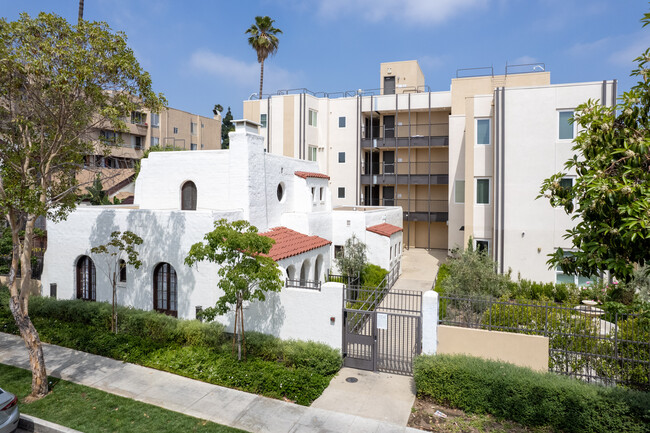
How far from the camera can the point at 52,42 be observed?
1195cm

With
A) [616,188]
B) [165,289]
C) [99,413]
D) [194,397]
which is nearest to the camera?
[616,188]

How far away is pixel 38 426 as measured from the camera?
33.2 feet

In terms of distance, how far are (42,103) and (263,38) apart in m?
32.3

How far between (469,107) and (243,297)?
18944 mm

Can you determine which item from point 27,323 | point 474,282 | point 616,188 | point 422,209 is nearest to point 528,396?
point 616,188

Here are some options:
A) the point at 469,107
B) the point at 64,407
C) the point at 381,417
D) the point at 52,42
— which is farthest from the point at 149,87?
the point at 469,107

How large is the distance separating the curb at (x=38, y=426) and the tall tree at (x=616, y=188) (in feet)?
36.7

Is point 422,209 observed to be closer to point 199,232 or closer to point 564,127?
point 564,127

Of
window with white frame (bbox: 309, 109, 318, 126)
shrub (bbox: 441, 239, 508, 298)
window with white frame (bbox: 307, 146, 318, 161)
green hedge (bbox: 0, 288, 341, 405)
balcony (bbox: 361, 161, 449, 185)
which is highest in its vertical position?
window with white frame (bbox: 309, 109, 318, 126)

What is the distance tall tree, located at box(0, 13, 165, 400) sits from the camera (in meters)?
11.6

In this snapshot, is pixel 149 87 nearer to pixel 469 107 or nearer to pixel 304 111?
pixel 469 107

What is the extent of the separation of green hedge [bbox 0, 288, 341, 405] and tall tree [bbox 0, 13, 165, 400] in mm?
3031

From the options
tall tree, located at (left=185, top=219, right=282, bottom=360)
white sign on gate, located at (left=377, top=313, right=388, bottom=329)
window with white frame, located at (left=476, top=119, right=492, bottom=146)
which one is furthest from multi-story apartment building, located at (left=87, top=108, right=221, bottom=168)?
white sign on gate, located at (left=377, top=313, right=388, bottom=329)

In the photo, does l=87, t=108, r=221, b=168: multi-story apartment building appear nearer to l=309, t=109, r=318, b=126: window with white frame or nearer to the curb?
l=309, t=109, r=318, b=126: window with white frame
